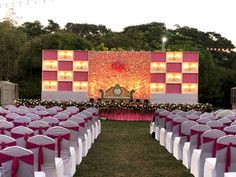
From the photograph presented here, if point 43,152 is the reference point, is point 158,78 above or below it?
above

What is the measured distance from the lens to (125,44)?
119 ft

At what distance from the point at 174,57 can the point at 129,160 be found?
1236cm

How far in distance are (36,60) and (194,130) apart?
25.5m

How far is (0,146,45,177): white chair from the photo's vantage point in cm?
454

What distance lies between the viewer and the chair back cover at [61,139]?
6.62 meters

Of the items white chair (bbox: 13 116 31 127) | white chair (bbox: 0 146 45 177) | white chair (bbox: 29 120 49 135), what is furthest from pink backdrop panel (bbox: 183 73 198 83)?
white chair (bbox: 0 146 45 177)

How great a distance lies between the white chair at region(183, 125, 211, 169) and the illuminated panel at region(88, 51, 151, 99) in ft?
42.6

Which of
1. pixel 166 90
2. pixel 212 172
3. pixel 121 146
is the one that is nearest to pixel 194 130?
pixel 212 172

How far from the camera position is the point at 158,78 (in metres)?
20.7

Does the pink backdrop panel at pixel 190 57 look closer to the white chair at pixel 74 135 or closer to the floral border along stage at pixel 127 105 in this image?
the floral border along stage at pixel 127 105

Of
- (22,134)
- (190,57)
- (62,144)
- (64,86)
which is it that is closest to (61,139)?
(62,144)

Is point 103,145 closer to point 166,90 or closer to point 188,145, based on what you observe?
point 188,145

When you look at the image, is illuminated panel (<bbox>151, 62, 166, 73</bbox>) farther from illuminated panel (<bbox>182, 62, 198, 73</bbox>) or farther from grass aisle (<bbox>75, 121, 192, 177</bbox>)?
grass aisle (<bbox>75, 121, 192, 177</bbox>)

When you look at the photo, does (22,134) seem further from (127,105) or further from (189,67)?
(189,67)
